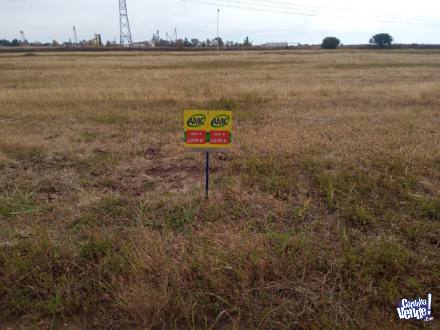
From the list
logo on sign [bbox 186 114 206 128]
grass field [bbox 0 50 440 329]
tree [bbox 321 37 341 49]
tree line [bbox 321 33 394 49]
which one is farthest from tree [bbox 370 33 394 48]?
logo on sign [bbox 186 114 206 128]

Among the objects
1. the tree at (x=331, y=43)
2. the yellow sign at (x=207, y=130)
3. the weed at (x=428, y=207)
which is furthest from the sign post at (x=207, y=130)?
the tree at (x=331, y=43)

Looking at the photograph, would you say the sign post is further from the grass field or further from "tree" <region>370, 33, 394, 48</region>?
"tree" <region>370, 33, 394, 48</region>

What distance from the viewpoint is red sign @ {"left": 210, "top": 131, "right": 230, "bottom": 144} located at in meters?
3.47

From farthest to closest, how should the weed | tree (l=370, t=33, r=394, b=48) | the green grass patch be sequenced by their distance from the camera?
1. tree (l=370, t=33, r=394, b=48)
2. the green grass patch
3. the weed

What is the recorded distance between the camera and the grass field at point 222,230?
2275mm

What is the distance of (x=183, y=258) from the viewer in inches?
105

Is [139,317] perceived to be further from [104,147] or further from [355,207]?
[104,147]

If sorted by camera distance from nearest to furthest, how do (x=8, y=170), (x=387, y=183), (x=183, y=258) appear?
(x=183, y=258) < (x=387, y=183) < (x=8, y=170)

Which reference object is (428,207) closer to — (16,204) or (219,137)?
(219,137)

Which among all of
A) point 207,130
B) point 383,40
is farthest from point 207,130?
point 383,40

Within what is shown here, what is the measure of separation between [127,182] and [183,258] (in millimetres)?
2013

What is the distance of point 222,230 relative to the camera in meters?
3.12

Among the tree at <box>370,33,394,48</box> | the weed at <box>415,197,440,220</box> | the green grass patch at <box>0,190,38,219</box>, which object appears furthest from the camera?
the tree at <box>370,33,394,48</box>

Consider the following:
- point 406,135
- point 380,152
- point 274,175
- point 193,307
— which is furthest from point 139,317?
point 406,135
